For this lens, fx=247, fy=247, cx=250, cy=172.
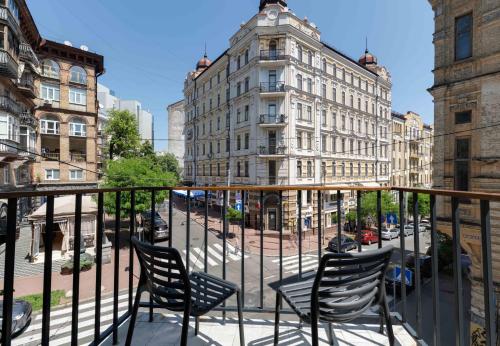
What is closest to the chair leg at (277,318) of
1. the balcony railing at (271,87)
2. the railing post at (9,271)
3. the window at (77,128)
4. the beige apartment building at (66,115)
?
the railing post at (9,271)

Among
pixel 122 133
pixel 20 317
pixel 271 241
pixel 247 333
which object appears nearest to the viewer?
pixel 247 333

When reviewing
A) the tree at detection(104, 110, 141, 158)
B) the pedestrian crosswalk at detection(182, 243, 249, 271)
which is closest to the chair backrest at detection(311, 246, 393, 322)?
the pedestrian crosswalk at detection(182, 243, 249, 271)

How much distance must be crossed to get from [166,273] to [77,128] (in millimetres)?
23050

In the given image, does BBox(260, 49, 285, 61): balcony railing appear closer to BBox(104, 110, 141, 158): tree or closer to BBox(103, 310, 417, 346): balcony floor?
BBox(104, 110, 141, 158): tree

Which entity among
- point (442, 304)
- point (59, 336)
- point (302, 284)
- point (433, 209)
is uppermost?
point (433, 209)

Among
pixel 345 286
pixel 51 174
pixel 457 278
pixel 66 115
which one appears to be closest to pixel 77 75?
pixel 66 115

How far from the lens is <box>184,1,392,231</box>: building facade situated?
17859 mm

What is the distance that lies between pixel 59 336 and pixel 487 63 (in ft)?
46.2

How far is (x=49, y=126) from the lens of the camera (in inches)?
739

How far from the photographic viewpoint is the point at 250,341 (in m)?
1.95

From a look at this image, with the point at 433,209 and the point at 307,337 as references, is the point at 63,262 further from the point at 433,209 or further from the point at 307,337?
the point at 433,209

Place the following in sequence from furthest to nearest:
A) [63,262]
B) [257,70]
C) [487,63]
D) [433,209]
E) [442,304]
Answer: [257,70] → [63,262] → [442,304] → [487,63] → [433,209]

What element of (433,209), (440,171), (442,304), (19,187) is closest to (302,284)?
(433,209)

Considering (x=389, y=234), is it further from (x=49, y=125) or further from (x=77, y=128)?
(x=49, y=125)
